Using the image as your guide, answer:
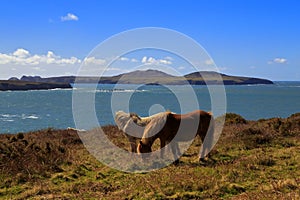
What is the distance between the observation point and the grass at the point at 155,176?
8227mm

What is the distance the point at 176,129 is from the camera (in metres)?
12.2

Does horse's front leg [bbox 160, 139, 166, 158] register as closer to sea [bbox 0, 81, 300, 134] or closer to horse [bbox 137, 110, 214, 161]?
horse [bbox 137, 110, 214, 161]

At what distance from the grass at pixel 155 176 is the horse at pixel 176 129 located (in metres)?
0.95

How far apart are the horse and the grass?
3.13 feet

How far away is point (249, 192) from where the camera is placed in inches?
321

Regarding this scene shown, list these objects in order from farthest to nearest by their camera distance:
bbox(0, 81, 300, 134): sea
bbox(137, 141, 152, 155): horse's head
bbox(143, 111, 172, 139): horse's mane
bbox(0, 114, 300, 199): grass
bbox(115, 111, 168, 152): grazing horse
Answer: bbox(0, 81, 300, 134): sea → bbox(115, 111, 168, 152): grazing horse → bbox(137, 141, 152, 155): horse's head → bbox(143, 111, 172, 139): horse's mane → bbox(0, 114, 300, 199): grass

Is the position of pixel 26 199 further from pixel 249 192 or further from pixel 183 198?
pixel 249 192

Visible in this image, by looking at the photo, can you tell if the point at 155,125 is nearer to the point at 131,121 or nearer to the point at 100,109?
the point at 131,121

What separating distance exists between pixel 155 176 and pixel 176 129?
279cm

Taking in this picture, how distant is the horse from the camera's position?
11883 mm

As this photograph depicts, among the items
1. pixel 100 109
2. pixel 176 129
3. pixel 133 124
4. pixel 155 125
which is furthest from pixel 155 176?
pixel 100 109

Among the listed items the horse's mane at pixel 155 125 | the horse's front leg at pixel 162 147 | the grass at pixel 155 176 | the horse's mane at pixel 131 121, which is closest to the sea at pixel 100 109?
the horse's mane at pixel 131 121

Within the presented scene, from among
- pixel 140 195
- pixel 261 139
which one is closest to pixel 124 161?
pixel 140 195

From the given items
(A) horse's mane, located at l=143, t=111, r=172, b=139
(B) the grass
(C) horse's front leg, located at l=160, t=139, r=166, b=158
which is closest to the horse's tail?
(B) the grass
